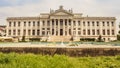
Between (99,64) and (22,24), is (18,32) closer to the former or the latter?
(22,24)

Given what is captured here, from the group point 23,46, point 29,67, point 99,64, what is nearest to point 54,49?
point 23,46

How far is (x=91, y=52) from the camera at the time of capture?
35.2 metres

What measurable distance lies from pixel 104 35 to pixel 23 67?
8047 centimetres

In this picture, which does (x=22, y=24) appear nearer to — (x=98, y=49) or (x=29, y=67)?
(x=98, y=49)

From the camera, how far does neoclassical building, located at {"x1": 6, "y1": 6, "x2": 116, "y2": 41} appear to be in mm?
89938

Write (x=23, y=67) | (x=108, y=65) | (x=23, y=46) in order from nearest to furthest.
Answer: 1. (x=23, y=67)
2. (x=108, y=65)
3. (x=23, y=46)

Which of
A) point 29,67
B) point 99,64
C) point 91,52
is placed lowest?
point 91,52

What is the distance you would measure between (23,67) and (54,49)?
20.8 meters

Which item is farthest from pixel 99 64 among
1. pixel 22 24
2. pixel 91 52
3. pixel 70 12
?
pixel 22 24

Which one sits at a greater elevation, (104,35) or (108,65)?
(108,65)

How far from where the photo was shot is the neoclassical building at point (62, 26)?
295 ft

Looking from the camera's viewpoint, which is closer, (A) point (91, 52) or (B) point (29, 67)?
(B) point (29, 67)

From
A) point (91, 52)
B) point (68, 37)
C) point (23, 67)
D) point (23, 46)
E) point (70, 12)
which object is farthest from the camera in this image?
point (70, 12)

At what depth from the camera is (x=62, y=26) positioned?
9000 cm
